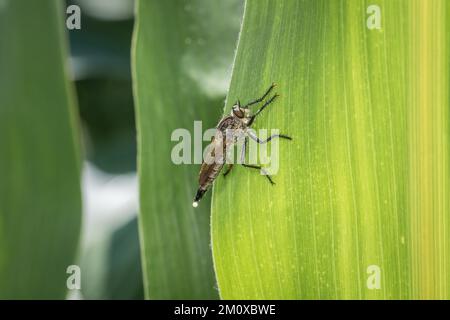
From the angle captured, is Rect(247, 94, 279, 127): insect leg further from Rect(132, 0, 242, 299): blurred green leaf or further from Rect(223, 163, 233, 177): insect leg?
Rect(132, 0, 242, 299): blurred green leaf

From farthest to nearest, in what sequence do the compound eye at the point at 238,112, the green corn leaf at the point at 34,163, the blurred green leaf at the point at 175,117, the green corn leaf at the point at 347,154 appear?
the green corn leaf at the point at 34,163 < the blurred green leaf at the point at 175,117 < the compound eye at the point at 238,112 < the green corn leaf at the point at 347,154

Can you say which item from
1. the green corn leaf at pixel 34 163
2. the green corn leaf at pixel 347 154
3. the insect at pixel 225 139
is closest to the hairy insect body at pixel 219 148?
the insect at pixel 225 139

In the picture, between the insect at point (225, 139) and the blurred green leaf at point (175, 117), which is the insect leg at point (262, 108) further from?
the blurred green leaf at point (175, 117)

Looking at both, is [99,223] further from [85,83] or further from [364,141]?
[364,141]

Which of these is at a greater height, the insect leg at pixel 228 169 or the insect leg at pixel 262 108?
the insect leg at pixel 262 108

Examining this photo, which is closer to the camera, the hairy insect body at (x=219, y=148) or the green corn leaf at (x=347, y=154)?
the green corn leaf at (x=347, y=154)

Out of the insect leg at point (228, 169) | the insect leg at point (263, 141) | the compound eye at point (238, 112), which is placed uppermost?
the compound eye at point (238, 112)

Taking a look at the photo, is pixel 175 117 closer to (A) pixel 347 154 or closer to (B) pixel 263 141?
(B) pixel 263 141

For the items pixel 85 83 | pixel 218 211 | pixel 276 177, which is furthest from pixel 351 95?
pixel 85 83
